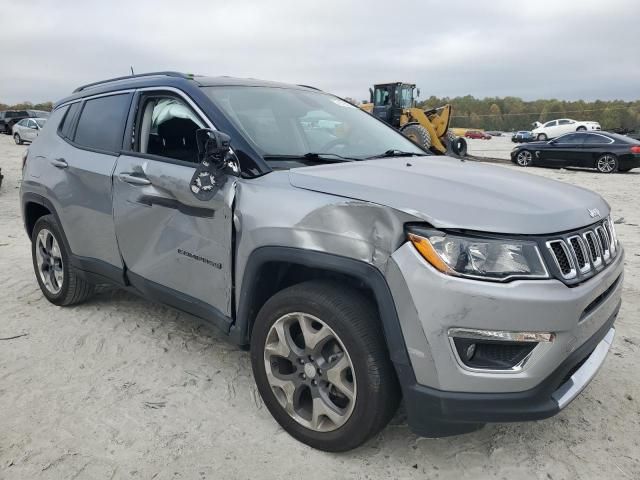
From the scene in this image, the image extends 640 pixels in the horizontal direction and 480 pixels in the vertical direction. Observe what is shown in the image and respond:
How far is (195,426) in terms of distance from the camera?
9.07 feet

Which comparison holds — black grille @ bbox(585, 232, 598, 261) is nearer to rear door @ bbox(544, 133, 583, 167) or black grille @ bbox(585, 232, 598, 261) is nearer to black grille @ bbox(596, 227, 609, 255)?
black grille @ bbox(596, 227, 609, 255)

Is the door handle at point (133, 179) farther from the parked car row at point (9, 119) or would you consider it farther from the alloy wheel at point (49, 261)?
the parked car row at point (9, 119)

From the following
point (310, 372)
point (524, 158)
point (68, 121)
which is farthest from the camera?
point (524, 158)

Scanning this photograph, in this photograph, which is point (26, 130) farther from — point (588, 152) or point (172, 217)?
point (172, 217)

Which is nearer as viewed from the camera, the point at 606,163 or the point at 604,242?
the point at 604,242

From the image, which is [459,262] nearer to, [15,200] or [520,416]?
[520,416]

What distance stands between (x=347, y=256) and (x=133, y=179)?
1.70 meters

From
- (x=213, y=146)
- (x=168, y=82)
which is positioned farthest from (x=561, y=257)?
(x=168, y=82)

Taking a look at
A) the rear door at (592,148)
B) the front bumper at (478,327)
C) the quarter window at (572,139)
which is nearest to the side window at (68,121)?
the front bumper at (478,327)

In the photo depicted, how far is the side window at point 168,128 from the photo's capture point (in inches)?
119

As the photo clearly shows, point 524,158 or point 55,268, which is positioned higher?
point 524,158

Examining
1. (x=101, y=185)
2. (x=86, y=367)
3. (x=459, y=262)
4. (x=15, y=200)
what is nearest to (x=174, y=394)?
(x=86, y=367)

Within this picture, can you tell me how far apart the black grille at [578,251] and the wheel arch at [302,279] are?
0.81 meters

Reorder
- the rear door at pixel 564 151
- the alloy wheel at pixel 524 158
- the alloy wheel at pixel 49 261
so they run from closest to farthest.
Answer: the alloy wheel at pixel 49 261 → the rear door at pixel 564 151 → the alloy wheel at pixel 524 158
